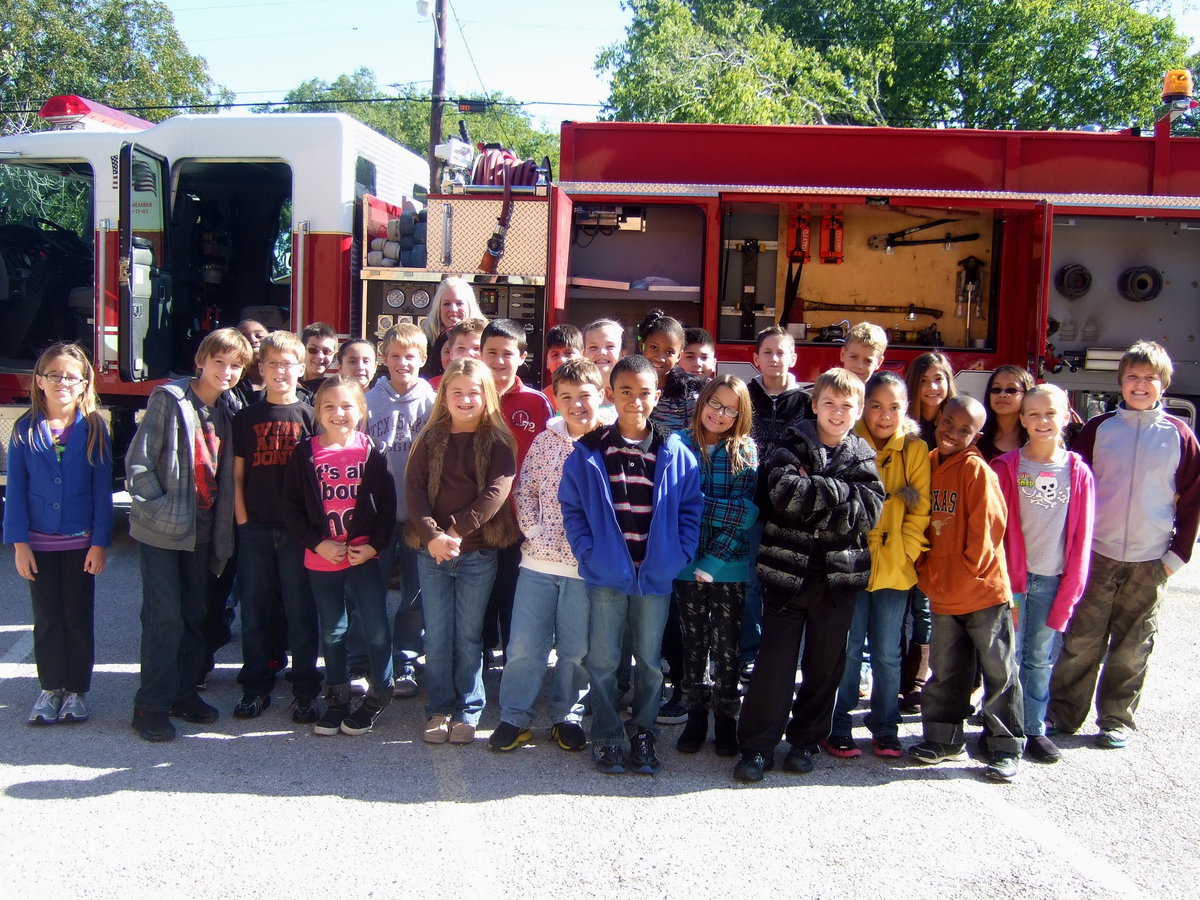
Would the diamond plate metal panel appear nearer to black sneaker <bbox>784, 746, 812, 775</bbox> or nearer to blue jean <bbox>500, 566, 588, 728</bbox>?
blue jean <bbox>500, 566, 588, 728</bbox>

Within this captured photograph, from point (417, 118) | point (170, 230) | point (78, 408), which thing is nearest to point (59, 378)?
point (78, 408)

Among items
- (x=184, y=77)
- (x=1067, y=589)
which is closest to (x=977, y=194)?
(x=1067, y=589)

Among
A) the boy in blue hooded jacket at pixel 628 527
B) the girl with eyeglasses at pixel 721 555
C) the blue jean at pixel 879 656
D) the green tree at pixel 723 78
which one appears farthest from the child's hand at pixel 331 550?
the green tree at pixel 723 78

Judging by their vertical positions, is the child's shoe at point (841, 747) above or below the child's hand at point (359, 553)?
below

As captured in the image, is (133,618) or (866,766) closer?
(866,766)

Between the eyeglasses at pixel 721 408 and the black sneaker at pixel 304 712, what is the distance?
211 centimetres

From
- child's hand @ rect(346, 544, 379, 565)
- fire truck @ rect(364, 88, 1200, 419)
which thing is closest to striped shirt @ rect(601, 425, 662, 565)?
child's hand @ rect(346, 544, 379, 565)

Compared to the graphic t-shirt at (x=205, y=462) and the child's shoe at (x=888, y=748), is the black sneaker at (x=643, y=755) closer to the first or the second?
the child's shoe at (x=888, y=748)

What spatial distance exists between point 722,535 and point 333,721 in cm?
178

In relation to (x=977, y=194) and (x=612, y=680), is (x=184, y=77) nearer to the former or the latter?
(x=977, y=194)

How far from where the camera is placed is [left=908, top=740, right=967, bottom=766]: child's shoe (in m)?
3.93

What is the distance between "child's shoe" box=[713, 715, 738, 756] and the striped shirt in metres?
0.77

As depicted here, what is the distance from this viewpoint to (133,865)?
2973mm

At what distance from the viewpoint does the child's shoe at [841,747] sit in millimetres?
3979
